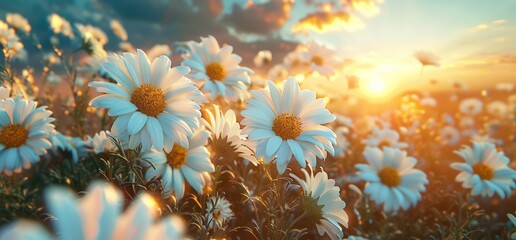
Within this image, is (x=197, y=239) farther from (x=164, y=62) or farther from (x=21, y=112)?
(x=21, y=112)

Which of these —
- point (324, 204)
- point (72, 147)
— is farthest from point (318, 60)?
point (324, 204)

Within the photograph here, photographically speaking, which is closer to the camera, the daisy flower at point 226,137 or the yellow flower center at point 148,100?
the yellow flower center at point 148,100

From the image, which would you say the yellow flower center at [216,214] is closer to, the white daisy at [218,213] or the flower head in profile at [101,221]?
the white daisy at [218,213]

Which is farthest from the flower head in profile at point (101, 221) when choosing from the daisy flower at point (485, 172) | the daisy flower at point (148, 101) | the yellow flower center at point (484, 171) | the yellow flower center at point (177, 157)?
the yellow flower center at point (484, 171)

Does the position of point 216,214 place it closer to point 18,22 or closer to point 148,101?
point 148,101

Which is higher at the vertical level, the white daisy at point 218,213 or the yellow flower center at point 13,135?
the yellow flower center at point 13,135

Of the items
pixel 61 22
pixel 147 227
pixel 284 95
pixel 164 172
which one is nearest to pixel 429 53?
pixel 284 95
